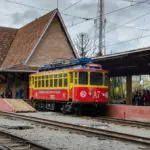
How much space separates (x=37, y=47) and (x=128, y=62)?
20.2 metres

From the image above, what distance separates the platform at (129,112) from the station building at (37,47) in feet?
52.9

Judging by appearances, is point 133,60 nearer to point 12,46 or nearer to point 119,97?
point 119,97

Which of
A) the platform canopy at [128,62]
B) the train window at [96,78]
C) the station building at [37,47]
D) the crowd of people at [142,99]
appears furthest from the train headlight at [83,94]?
the station building at [37,47]

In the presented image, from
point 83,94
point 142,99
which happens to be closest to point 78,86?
point 83,94

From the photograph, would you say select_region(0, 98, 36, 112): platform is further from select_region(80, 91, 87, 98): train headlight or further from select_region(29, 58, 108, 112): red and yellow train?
select_region(80, 91, 87, 98): train headlight

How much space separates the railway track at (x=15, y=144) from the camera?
12883 mm

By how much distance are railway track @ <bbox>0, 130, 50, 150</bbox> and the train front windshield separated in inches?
430

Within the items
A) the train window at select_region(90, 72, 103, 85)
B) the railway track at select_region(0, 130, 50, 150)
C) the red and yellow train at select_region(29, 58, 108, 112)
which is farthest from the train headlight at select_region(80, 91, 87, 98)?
the railway track at select_region(0, 130, 50, 150)

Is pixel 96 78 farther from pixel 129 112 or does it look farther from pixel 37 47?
pixel 37 47

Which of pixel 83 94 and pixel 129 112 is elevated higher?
pixel 83 94

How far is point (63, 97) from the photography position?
27.3 metres

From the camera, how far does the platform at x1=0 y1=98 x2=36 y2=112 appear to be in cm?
3094

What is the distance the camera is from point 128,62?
26.7m

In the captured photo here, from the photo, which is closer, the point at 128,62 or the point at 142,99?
the point at 128,62
